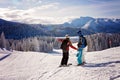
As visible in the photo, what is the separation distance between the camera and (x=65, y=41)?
20703 millimetres

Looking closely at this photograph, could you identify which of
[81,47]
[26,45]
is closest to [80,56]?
[81,47]

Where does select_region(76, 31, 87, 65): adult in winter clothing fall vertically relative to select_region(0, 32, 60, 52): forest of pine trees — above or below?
above

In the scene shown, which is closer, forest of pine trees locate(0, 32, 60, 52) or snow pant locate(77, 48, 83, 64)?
snow pant locate(77, 48, 83, 64)

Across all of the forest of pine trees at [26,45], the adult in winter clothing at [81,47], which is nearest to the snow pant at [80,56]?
the adult in winter clothing at [81,47]

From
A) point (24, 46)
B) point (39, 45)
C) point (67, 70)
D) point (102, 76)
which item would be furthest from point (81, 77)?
point (39, 45)

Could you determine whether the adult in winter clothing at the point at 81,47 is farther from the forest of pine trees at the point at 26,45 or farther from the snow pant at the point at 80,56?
the forest of pine trees at the point at 26,45

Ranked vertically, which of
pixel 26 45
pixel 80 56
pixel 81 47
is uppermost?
pixel 81 47

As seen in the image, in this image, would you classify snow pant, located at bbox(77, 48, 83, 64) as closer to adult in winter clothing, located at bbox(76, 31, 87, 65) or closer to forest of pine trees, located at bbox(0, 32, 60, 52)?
adult in winter clothing, located at bbox(76, 31, 87, 65)

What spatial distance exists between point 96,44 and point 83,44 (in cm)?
12712

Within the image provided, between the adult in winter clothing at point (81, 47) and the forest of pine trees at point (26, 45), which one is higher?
the adult in winter clothing at point (81, 47)

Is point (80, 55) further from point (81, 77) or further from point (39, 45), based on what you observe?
point (39, 45)

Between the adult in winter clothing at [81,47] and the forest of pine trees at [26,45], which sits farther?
the forest of pine trees at [26,45]

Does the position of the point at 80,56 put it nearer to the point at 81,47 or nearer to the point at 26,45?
the point at 81,47

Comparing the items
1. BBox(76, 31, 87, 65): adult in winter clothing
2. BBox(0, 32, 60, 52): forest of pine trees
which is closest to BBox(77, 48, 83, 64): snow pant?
BBox(76, 31, 87, 65): adult in winter clothing
